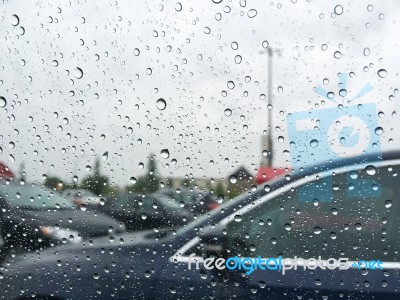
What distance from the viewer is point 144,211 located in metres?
1.93

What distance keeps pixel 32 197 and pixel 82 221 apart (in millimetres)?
202

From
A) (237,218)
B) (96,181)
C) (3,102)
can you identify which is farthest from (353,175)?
(3,102)

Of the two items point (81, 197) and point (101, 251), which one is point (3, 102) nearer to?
point (81, 197)

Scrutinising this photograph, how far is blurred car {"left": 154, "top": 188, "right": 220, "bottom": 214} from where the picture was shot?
1894 mm

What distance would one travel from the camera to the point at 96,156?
1961 millimetres

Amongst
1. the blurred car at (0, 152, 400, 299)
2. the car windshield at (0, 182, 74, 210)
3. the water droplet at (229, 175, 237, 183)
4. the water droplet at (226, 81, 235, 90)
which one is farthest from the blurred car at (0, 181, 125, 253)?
the water droplet at (226, 81, 235, 90)

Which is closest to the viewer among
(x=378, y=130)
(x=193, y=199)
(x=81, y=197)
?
(x=378, y=130)

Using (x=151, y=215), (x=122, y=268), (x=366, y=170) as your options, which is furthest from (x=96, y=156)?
(x=366, y=170)

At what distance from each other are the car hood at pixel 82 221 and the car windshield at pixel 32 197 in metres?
0.02

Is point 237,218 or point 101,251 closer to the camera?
point 237,218

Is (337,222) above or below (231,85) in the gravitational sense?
below

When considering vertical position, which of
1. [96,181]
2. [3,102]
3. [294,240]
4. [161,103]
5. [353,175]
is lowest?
[294,240]

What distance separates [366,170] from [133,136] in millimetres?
738

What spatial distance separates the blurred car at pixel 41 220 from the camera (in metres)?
2.01
